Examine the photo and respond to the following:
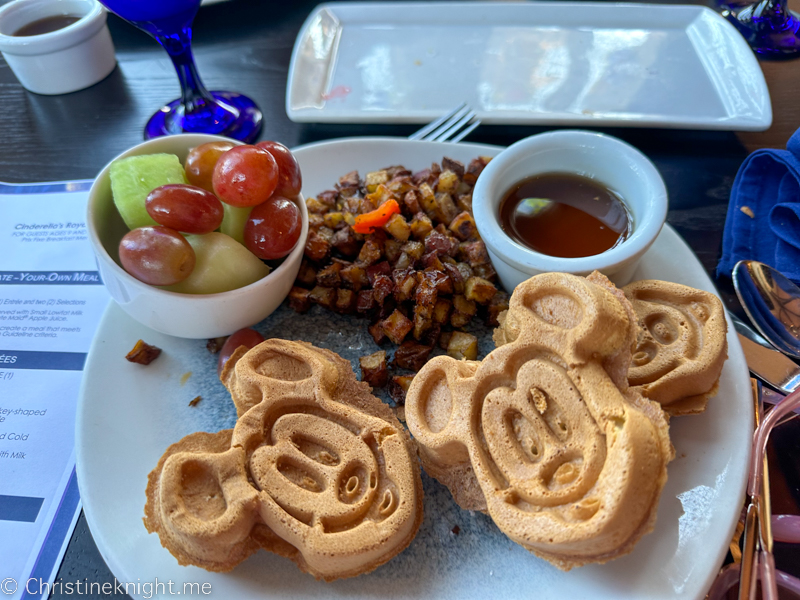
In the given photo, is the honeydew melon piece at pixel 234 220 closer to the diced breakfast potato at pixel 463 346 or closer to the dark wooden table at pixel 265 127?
the diced breakfast potato at pixel 463 346

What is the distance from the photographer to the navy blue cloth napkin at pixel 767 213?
6.13 ft

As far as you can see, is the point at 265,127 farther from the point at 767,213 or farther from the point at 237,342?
the point at 767,213

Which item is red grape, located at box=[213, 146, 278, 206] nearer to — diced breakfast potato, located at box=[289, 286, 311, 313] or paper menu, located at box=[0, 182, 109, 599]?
diced breakfast potato, located at box=[289, 286, 311, 313]

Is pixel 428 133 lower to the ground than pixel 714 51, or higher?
lower

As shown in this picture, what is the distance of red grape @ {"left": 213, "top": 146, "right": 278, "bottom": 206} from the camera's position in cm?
145

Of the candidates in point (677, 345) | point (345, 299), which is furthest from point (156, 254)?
point (677, 345)

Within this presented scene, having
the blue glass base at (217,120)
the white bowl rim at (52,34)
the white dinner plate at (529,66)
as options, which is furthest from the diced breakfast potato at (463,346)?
the white bowl rim at (52,34)

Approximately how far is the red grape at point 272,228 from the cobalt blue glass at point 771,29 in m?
2.65

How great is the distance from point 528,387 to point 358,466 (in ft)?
1.44

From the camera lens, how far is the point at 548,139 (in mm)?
1771

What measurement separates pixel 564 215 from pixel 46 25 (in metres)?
2.57

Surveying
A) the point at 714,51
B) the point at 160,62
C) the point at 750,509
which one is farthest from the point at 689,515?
the point at 160,62

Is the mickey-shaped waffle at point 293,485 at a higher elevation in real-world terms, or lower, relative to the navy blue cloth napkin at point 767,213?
lower

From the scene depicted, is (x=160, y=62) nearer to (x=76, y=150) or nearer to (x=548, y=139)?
(x=76, y=150)
